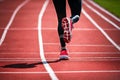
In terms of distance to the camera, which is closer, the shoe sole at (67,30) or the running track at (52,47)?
the running track at (52,47)

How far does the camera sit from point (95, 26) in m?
16.5

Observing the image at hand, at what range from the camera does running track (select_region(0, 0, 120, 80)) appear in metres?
9.15

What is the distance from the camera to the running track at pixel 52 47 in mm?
9148

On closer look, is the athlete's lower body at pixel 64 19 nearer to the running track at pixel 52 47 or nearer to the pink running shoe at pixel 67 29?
the pink running shoe at pixel 67 29

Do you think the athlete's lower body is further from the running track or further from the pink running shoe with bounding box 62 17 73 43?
the running track

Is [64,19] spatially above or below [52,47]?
above

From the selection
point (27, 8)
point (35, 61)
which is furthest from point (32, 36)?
point (27, 8)

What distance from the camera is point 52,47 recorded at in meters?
12.4

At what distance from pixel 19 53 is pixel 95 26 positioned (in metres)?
5.50

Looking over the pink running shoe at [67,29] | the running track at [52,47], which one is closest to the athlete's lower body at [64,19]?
the pink running shoe at [67,29]

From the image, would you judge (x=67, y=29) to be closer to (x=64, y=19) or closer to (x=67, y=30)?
(x=67, y=30)

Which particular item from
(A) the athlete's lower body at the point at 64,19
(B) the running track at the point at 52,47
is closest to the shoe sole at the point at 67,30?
(A) the athlete's lower body at the point at 64,19

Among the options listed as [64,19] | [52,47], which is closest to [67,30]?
[64,19]

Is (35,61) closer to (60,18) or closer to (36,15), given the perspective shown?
(60,18)
